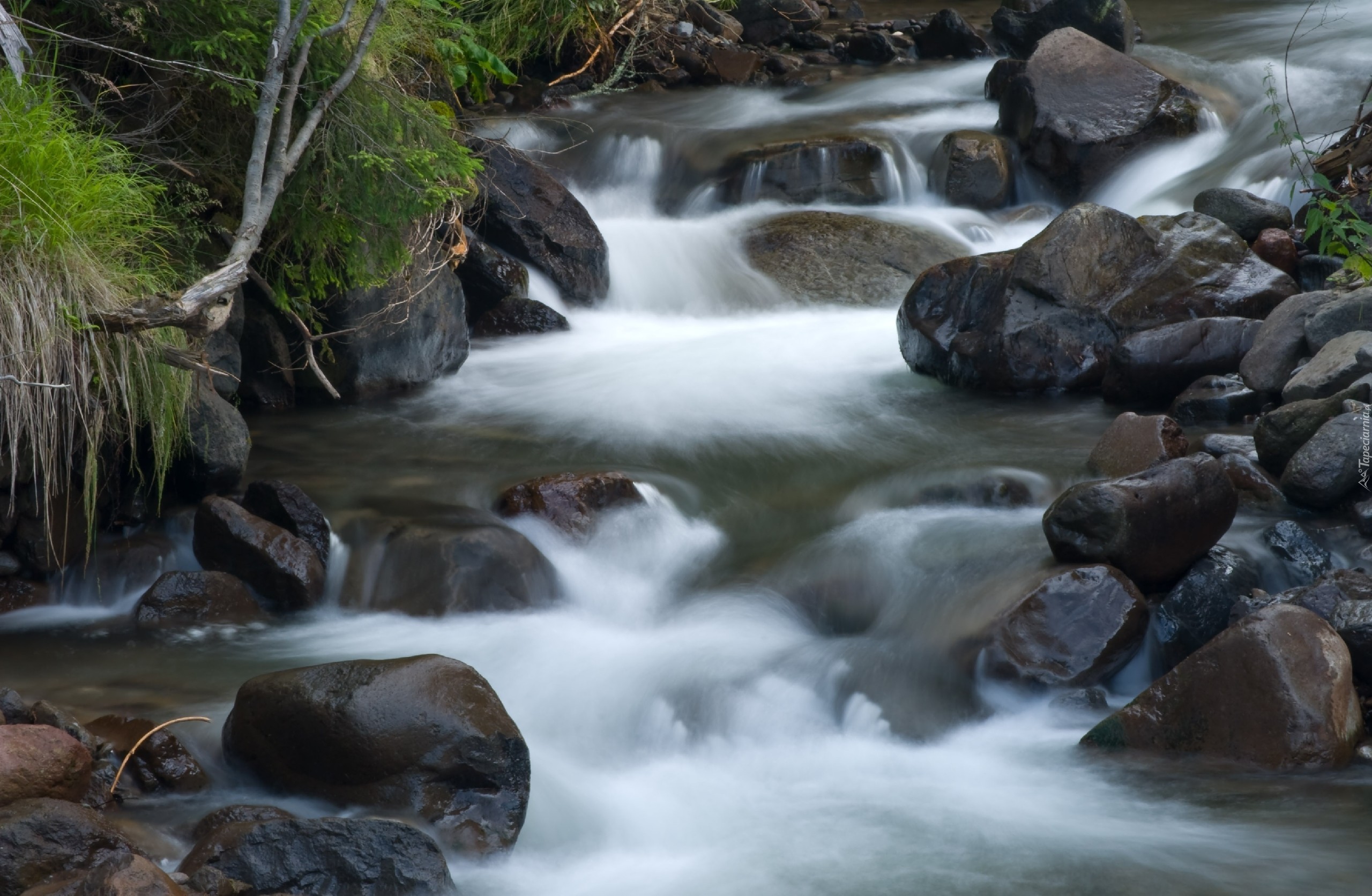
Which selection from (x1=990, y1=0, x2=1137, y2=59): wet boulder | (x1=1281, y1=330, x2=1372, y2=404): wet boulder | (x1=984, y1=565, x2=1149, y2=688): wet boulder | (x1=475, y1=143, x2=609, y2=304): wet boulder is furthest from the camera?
(x1=990, y1=0, x2=1137, y2=59): wet boulder

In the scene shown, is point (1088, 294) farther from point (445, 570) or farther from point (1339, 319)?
point (445, 570)

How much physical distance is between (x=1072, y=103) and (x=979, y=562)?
6.02 metres

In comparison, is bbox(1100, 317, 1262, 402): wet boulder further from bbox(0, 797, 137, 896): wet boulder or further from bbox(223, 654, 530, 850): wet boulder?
bbox(0, 797, 137, 896): wet boulder

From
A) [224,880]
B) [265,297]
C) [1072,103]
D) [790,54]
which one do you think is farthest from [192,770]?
[790,54]

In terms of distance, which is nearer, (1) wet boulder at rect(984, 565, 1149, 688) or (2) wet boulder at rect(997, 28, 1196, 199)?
(1) wet boulder at rect(984, 565, 1149, 688)

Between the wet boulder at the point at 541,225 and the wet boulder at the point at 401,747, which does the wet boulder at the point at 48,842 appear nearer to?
the wet boulder at the point at 401,747

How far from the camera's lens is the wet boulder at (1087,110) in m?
9.63

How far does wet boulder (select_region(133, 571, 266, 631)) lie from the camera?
15.5 feet

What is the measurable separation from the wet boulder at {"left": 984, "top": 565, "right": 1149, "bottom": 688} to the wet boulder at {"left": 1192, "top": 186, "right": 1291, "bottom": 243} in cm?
403

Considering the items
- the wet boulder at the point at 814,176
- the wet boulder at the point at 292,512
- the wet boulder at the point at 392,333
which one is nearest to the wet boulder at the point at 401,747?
the wet boulder at the point at 292,512

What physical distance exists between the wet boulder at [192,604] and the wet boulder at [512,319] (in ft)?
11.8

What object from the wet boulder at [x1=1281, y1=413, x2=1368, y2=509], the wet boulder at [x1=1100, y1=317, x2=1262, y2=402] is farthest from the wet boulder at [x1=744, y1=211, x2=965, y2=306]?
the wet boulder at [x1=1281, y1=413, x2=1368, y2=509]

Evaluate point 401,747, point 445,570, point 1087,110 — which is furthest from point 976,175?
point 401,747

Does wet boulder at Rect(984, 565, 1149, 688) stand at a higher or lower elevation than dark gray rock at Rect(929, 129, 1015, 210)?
lower
